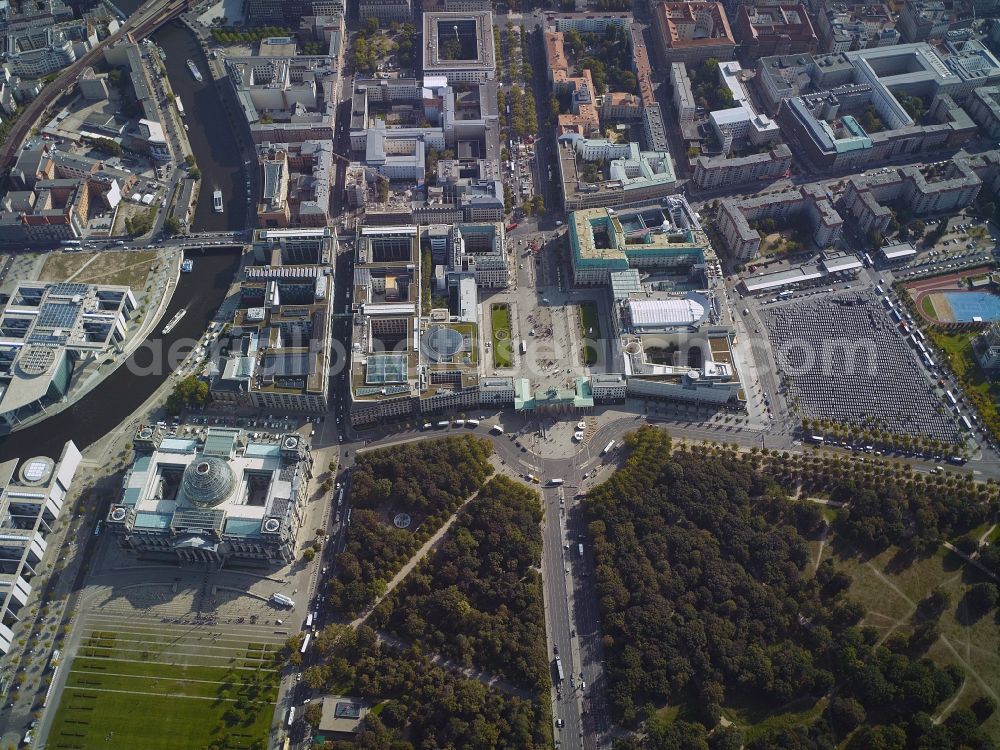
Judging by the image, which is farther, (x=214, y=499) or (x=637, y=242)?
(x=637, y=242)

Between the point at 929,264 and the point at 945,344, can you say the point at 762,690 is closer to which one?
the point at 945,344

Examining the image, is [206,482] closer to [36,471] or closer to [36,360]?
[36,471]

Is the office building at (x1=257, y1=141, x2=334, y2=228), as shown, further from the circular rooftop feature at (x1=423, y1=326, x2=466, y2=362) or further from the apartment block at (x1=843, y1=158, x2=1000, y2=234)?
the apartment block at (x1=843, y1=158, x2=1000, y2=234)

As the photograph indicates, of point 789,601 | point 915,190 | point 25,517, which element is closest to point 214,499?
point 25,517

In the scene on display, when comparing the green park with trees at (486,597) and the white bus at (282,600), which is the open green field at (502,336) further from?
the white bus at (282,600)

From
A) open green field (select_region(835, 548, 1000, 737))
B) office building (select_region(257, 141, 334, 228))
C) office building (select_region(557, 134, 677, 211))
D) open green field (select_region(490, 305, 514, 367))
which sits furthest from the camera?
office building (select_region(557, 134, 677, 211))

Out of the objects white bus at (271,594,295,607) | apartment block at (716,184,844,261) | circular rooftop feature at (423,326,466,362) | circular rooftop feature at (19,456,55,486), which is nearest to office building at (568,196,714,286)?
apartment block at (716,184,844,261)

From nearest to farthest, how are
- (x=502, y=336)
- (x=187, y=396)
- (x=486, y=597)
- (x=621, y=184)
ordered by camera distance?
(x=486, y=597) < (x=187, y=396) < (x=502, y=336) < (x=621, y=184)

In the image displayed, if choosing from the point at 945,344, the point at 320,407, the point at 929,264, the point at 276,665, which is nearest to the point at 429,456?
the point at 320,407
